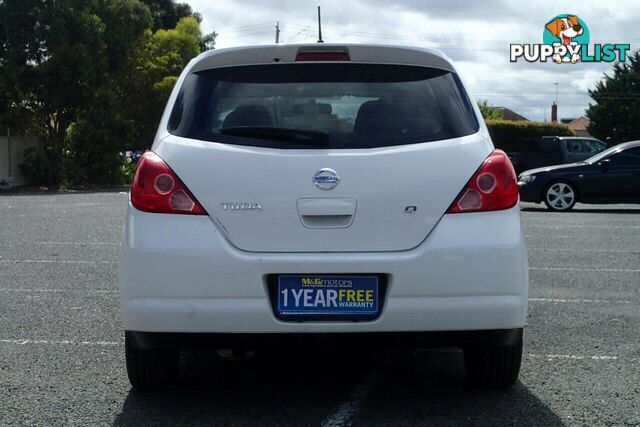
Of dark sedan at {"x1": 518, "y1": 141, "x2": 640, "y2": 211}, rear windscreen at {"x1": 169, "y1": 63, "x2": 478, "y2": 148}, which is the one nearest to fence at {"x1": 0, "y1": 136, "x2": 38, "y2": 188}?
dark sedan at {"x1": 518, "y1": 141, "x2": 640, "y2": 211}

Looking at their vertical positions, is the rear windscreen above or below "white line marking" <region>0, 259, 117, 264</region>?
above

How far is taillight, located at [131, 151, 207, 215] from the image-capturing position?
442 centimetres

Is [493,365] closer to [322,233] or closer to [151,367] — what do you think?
[322,233]

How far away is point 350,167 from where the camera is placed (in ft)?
14.4

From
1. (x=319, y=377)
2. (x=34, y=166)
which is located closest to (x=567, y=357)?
(x=319, y=377)

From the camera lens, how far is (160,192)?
4457 millimetres

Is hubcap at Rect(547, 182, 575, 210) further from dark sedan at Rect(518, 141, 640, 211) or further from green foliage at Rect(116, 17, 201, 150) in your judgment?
green foliage at Rect(116, 17, 201, 150)

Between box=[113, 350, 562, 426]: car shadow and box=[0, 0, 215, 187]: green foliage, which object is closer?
box=[113, 350, 562, 426]: car shadow

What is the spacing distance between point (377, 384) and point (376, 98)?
5.05 feet

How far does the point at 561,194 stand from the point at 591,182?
597 millimetres

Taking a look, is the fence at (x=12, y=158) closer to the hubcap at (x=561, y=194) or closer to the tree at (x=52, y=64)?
the tree at (x=52, y=64)

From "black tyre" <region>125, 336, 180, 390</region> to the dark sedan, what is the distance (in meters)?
14.8

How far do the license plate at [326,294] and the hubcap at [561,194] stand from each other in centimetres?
1547

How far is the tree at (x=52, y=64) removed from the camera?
33812 mm
